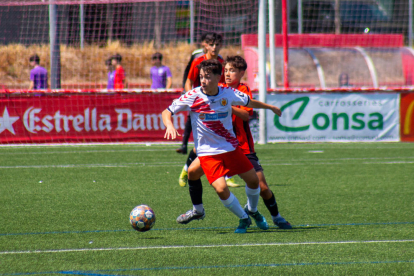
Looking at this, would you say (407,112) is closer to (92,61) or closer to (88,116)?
(88,116)

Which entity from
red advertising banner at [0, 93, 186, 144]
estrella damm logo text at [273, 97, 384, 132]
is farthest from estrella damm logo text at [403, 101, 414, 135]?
red advertising banner at [0, 93, 186, 144]

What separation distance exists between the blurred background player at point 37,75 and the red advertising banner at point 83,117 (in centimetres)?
180

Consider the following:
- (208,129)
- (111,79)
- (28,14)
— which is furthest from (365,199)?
(28,14)

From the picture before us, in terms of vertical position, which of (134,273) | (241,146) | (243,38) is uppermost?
(243,38)

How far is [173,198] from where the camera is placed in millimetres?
7035

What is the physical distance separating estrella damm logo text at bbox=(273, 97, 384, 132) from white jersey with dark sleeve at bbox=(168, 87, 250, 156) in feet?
27.8

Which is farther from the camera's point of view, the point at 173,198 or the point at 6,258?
the point at 173,198

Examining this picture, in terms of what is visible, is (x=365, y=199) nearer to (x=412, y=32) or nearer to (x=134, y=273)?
(x=134, y=273)

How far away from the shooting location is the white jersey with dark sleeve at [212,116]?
5.18m

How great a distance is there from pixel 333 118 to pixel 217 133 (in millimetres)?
8879

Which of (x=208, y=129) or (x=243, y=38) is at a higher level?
(x=243, y=38)

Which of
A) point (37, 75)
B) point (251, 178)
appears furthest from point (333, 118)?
point (251, 178)

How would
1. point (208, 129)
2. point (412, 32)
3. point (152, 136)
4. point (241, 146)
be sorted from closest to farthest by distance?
point (208, 129)
point (241, 146)
point (152, 136)
point (412, 32)

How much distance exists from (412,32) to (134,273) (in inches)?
1077
